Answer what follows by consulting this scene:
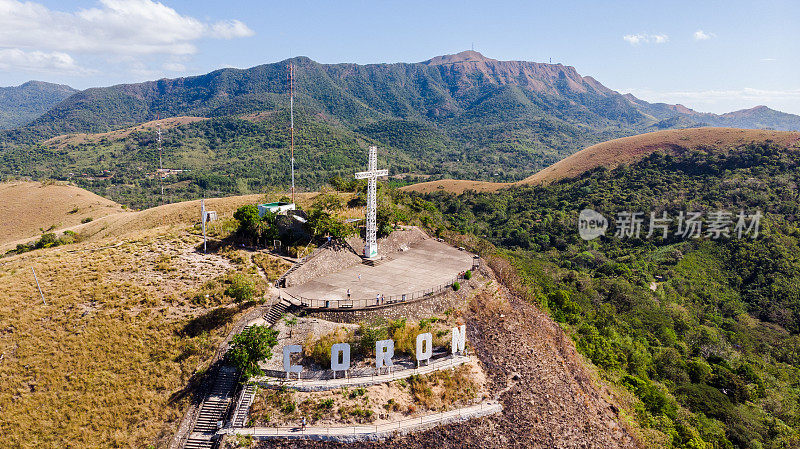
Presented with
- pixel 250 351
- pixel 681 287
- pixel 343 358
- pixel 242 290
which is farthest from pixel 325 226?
pixel 681 287

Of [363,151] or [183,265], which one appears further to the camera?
[363,151]

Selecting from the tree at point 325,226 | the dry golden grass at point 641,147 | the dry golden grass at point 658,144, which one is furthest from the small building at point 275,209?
the dry golden grass at point 658,144

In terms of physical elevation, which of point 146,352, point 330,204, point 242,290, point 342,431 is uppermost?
point 330,204

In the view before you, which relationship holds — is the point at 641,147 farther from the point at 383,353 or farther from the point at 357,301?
the point at 383,353

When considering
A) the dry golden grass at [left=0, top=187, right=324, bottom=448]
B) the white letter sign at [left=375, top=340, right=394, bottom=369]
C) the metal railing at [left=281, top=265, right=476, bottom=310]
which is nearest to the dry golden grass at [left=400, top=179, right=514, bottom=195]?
the dry golden grass at [left=0, top=187, right=324, bottom=448]

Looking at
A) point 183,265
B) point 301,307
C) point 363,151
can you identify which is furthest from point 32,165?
point 301,307

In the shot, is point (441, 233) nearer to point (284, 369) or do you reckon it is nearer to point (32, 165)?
point (284, 369)
